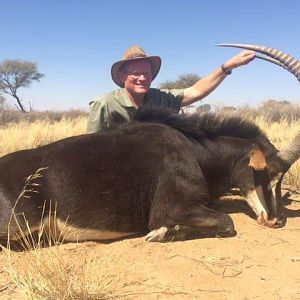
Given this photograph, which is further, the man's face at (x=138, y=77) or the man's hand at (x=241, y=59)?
the man's face at (x=138, y=77)

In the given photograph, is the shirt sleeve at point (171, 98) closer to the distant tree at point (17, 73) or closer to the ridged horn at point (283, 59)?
the ridged horn at point (283, 59)

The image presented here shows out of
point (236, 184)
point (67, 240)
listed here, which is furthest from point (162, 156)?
point (67, 240)

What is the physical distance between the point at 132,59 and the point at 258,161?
2445 millimetres

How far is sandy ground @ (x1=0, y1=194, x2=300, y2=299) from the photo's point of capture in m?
3.12

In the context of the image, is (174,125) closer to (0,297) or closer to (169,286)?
(169,286)

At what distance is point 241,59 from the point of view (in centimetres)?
558

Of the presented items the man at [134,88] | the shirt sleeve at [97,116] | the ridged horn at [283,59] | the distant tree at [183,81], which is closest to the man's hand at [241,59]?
the man at [134,88]

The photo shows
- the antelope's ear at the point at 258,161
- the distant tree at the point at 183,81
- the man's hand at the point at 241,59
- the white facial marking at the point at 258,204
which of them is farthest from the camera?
the distant tree at the point at 183,81

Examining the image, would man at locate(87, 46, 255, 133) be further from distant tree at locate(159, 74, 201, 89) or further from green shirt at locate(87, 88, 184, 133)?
distant tree at locate(159, 74, 201, 89)

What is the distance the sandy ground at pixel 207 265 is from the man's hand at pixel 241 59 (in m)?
2.07

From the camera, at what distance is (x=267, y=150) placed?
15.4 feet

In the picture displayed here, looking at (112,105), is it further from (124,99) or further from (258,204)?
(258,204)

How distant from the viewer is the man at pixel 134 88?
602cm

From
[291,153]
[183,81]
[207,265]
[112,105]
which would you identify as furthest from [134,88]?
[183,81]
